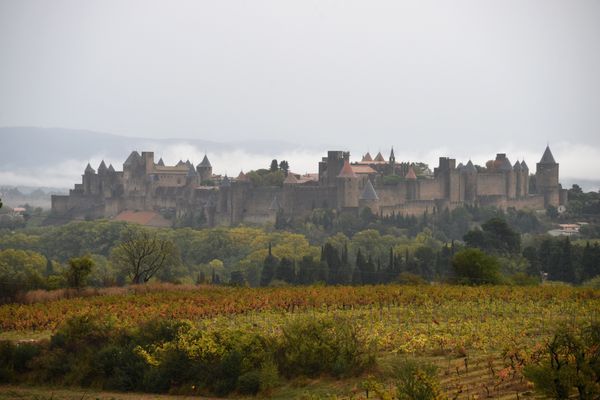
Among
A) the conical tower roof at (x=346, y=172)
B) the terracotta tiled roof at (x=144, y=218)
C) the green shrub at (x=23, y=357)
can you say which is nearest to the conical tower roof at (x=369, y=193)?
the conical tower roof at (x=346, y=172)

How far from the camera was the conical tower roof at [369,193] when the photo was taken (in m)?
71.4

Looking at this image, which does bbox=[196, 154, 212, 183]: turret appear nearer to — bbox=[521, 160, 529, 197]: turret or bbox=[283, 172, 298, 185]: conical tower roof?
bbox=[283, 172, 298, 185]: conical tower roof

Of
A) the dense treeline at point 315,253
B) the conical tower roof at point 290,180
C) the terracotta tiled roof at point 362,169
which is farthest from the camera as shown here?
the terracotta tiled roof at point 362,169

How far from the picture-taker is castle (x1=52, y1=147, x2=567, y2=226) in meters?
72.2

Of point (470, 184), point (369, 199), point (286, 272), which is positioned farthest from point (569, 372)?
point (470, 184)

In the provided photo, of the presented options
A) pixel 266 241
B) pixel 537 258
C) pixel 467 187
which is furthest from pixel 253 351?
pixel 467 187

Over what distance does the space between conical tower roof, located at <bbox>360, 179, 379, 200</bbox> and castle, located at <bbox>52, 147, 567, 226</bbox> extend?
0.06 metres

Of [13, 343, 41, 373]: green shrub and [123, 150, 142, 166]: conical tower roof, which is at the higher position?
[123, 150, 142, 166]: conical tower roof

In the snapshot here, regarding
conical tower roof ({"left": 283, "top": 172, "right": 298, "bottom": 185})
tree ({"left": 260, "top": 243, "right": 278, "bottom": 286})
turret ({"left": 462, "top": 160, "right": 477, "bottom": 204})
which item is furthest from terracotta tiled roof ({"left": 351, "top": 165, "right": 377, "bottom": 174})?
tree ({"left": 260, "top": 243, "right": 278, "bottom": 286})

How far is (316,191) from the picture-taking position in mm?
72188

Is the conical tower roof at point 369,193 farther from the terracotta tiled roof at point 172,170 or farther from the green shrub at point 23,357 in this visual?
→ the green shrub at point 23,357

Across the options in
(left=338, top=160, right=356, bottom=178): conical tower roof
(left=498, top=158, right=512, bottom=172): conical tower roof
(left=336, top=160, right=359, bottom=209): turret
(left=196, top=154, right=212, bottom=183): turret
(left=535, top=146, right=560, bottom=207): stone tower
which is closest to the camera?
(left=336, top=160, right=359, bottom=209): turret

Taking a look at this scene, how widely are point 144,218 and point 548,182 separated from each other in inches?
1053

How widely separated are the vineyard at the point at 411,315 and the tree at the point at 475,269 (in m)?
5.04
